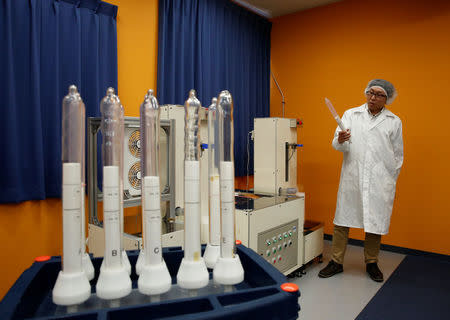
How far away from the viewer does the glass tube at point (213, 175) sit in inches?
26.8

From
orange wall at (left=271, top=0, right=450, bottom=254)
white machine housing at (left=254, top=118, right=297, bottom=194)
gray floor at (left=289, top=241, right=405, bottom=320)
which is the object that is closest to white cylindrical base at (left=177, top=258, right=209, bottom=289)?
gray floor at (left=289, top=241, right=405, bottom=320)

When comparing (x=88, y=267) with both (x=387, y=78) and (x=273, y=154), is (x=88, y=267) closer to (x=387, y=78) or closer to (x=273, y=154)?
(x=273, y=154)

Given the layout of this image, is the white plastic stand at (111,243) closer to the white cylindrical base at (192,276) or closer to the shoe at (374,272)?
the white cylindrical base at (192,276)

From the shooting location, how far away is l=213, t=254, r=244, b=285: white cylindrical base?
25.7 inches

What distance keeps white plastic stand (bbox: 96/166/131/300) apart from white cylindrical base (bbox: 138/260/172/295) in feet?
0.10

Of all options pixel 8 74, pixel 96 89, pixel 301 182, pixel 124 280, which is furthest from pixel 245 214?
pixel 301 182

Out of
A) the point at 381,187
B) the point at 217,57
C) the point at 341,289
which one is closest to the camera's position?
the point at 341,289

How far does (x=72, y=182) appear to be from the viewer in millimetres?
555

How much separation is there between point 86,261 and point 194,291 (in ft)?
0.82

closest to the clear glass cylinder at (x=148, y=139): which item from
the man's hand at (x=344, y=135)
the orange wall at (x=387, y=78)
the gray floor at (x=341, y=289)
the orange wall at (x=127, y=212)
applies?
the orange wall at (x=127, y=212)

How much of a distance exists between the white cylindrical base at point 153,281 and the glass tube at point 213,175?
179 millimetres

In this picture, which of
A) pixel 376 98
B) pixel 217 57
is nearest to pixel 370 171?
pixel 376 98

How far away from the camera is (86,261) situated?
69 centimetres

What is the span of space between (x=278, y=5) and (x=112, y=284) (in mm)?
3717
